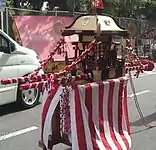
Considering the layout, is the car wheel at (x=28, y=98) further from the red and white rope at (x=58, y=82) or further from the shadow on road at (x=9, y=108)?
the red and white rope at (x=58, y=82)

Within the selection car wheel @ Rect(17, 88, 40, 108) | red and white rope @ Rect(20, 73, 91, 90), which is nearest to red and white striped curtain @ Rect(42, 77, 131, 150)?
red and white rope @ Rect(20, 73, 91, 90)

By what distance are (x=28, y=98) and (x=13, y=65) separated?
0.98 meters

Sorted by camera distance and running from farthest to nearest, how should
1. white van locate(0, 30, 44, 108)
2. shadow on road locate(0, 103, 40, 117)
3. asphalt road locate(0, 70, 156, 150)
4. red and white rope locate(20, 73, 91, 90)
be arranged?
shadow on road locate(0, 103, 40, 117) < white van locate(0, 30, 44, 108) < asphalt road locate(0, 70, 156, 150) < red and white rope locate(20, 73, 91, 90)

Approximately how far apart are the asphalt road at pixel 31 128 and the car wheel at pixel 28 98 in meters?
0.15

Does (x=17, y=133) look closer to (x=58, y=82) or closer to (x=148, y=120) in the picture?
(x=58, y=82)

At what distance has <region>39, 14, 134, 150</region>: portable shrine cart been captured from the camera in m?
4.44

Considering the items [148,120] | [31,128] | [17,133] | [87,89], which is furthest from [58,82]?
[148,120]

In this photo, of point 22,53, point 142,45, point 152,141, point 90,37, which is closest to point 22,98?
point 22,53

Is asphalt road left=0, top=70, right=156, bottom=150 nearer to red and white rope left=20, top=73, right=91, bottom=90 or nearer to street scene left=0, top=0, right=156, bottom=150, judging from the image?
street scene left=0, top=0, right=156, bottom=150

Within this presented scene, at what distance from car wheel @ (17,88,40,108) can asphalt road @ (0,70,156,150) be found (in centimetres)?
15

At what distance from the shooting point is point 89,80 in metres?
4.74

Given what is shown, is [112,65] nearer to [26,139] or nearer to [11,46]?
[26,139]

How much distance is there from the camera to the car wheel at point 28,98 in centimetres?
812

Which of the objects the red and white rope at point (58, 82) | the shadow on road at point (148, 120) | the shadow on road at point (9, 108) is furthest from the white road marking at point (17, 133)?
the red and white rope at point (58, 82)
